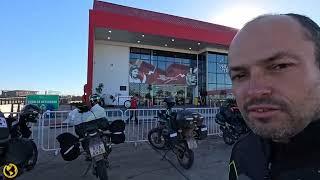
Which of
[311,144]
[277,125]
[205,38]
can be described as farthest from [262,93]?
[205,38]

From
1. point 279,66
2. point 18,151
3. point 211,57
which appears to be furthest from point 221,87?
point 279,66

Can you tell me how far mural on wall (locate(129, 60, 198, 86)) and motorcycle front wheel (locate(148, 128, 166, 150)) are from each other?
2286cm

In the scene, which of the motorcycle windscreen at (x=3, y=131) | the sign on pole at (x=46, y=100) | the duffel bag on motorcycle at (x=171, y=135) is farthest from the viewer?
the sign on pole at (x=46, y=100)

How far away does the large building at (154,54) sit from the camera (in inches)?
1033

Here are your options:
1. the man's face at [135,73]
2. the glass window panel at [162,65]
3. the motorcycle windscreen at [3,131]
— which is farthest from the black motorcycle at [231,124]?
the glass window panel at [162,65]

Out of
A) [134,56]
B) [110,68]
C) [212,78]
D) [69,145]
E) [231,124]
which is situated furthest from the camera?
[212,78]

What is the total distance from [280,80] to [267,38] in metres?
0.15

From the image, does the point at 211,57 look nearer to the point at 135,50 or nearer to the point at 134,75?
the point at 135,50

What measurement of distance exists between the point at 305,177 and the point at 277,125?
0.21 meters

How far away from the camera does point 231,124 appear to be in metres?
8.61

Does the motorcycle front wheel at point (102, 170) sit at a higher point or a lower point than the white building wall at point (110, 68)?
lower

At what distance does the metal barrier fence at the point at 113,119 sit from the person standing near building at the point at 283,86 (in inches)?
252

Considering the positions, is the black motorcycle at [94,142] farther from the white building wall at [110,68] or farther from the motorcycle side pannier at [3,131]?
the white building wall at [110,68]

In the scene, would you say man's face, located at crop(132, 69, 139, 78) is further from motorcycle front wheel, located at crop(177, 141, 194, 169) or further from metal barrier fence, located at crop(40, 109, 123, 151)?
motorcycle front wheel, located at crop(177, 141, 194, 169)
